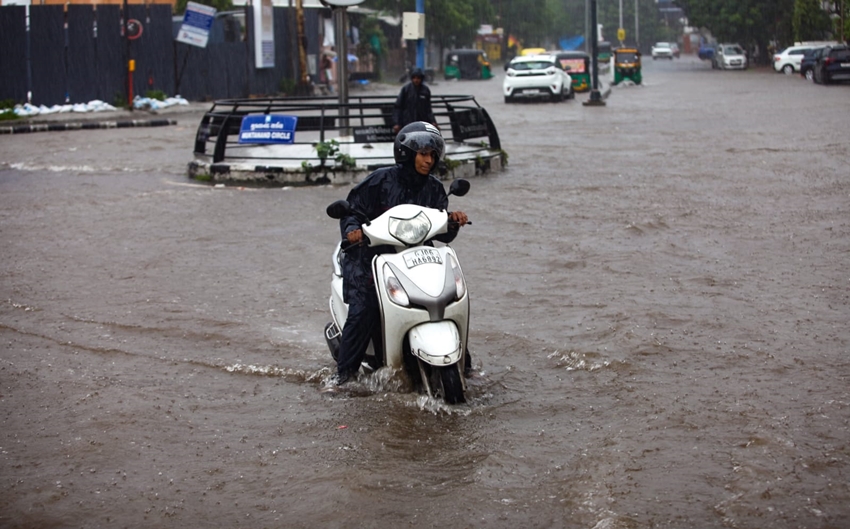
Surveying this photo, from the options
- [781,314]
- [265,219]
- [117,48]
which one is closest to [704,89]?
[117,48]

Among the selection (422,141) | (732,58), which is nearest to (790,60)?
(732,58)

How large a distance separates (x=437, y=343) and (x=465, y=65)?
59.6m

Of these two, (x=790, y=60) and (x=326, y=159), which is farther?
(x=790, y=60)

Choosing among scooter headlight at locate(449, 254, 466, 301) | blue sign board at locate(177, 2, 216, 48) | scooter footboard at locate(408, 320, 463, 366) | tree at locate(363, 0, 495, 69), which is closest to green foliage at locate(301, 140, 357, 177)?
scooter headlight at locate(449, 254, 466, 301)

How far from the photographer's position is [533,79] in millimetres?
35219

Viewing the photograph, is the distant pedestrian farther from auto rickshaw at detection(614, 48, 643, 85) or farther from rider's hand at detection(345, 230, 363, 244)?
auto rickshaw at detection(614, 48, 643, 85)

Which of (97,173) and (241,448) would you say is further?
(97,173)

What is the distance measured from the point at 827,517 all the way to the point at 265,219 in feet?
27.6

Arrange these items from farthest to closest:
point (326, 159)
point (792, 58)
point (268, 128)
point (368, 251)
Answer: point (792, 58) → point (268, 128) → point (326, 159) → point (368, 251)

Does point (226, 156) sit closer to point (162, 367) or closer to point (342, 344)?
point (162, 367)

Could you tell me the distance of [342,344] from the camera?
18.7 ft

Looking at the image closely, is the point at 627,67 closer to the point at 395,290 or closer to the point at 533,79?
the point at 533,79

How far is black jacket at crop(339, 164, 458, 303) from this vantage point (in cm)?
561

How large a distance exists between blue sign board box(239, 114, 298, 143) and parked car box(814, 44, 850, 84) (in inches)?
1153
